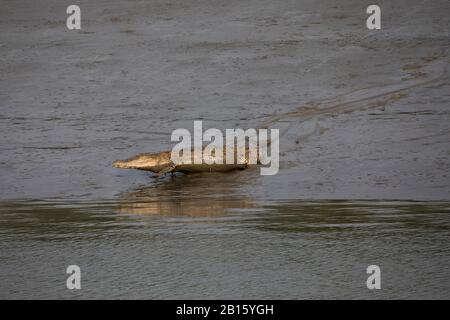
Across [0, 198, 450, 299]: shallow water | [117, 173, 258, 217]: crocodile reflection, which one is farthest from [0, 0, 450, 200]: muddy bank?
[0, 198, 450, 299]: shallow water

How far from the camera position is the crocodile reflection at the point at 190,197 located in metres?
11.4

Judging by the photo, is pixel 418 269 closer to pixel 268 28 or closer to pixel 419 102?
pixel 419 102

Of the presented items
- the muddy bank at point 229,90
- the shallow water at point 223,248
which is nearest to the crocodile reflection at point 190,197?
the shallow water at point 223,248

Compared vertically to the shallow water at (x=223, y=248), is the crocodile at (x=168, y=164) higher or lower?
higher

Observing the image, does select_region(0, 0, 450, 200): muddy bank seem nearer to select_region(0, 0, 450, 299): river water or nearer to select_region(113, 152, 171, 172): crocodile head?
select_region(0, 0, 450, 299): river water

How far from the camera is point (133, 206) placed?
1170 cm

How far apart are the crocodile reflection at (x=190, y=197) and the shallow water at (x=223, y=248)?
0.02 metres

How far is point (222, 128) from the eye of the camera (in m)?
14.8

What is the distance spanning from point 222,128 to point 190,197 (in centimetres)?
288

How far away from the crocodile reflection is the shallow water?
0.02 meters

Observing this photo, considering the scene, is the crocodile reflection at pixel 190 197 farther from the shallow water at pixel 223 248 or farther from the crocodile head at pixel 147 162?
the crocodile head at pixel 147 162

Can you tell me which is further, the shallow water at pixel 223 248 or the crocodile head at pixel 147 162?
the crocodile head at pixel 147 162
